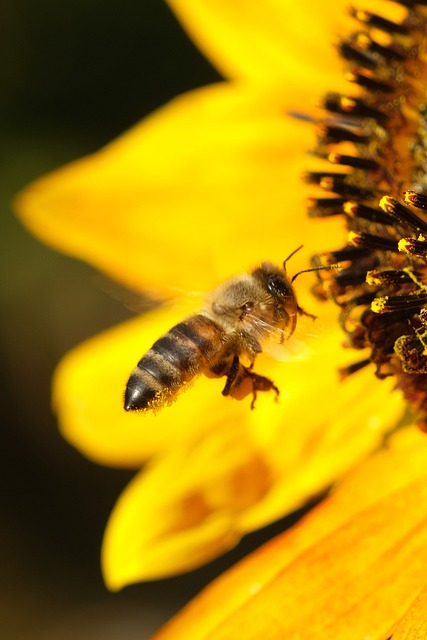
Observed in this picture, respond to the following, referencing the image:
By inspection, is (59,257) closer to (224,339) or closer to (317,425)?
(317,425)

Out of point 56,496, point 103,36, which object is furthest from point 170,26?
point 56,496

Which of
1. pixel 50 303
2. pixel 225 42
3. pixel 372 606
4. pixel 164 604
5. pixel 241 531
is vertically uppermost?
pixel 225 42

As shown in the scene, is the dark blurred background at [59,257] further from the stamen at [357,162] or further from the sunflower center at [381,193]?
the stamen at [357,162]

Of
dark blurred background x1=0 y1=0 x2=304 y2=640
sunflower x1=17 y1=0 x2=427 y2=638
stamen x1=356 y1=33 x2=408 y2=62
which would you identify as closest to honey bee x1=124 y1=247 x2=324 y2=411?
sunflower x1=17 y1=0 x2=427 y2=638

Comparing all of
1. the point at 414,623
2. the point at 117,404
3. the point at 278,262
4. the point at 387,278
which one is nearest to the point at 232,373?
the point at 387,278

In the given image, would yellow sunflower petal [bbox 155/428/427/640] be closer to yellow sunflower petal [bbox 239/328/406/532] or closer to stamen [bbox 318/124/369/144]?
yellow sunflower petal [bbox 239/328/406/532]

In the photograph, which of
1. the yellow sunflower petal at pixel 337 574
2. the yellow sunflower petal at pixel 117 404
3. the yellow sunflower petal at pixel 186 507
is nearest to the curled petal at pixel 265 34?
the yellow sunflower petal at pixel 117 404

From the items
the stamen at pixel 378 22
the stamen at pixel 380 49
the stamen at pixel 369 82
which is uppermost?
the stamen at pixel 378 22

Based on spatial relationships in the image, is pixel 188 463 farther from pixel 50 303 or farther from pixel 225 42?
pixel 50 303
